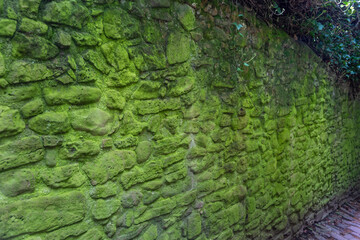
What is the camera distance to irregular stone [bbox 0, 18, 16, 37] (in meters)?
1.14

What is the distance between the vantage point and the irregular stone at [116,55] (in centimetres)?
148

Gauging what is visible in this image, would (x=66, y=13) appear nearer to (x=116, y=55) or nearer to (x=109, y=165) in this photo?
(x=116, y=55)

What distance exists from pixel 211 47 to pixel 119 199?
1.24m

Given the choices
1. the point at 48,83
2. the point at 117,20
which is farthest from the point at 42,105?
the point at 117,20

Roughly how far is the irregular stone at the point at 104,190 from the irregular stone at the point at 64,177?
3.5 inches

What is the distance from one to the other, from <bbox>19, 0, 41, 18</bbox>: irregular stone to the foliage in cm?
172

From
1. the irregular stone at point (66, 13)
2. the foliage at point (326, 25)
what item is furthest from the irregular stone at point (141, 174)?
the foliage at point (326, 25)

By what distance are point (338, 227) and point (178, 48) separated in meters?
3.58

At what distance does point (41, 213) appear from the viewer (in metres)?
1.29

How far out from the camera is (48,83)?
1.29 metres

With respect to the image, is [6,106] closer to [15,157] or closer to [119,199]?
[15,157]

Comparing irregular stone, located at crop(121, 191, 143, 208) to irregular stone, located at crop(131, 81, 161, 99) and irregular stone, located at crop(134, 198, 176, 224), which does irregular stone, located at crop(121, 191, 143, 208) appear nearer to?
irregular stone, located at crop(134, 198, 176, 224)

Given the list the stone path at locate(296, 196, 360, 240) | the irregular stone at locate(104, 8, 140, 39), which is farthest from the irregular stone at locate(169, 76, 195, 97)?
the stone path at locate(296, 196, 360, 240)

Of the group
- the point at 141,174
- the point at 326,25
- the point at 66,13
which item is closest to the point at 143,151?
the point at 141,174
